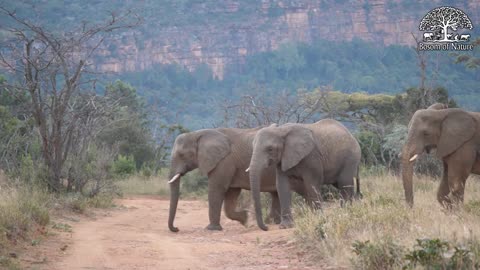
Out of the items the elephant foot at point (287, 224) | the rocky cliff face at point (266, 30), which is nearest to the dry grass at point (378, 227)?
the elephant foot at point (287, 224)

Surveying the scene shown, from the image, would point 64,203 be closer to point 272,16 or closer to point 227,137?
point 227,137

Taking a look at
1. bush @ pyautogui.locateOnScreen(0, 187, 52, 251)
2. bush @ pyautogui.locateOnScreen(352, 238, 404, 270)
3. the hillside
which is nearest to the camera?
bush @ pyautogui.locateOnScreen(352, 238, 404, 270)

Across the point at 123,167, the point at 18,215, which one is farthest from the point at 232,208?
the point at 123,167

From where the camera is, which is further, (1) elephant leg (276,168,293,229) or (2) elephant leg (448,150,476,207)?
(1) elephant leg (276,168,293,229)

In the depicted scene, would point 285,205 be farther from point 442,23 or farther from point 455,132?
point 442,23

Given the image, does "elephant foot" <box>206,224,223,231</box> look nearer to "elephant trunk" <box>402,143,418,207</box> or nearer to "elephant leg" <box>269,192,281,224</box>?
"elephant leg" <box>269,192,281,224</box>

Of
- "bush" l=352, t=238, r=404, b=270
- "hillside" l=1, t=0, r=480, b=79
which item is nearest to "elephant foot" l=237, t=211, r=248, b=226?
"bush" l=352, t=238, r=404, b=270

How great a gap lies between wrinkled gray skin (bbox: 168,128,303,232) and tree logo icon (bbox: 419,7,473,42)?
50.4ft

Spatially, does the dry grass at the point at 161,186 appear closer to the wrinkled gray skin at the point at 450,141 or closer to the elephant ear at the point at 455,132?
the wrinkled gray skin at the point at 450,141

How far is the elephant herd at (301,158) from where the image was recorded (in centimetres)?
1287

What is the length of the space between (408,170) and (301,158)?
223cm

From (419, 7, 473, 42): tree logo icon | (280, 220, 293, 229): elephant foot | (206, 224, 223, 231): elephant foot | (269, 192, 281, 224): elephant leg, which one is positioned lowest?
(206, 224, 223, 231): elephant foot

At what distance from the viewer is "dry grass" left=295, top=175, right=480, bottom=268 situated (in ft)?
28.6

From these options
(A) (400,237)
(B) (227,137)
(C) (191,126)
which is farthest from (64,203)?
(C) (191,126)
